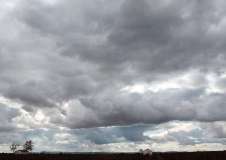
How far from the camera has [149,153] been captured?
152 metres
